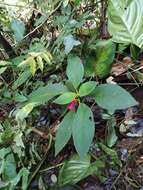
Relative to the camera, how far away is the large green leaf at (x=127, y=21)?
1267 mm

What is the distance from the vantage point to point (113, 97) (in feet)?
3.41

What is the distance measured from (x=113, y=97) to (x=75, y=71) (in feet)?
0.50

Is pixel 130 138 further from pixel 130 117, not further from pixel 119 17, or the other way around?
pixel 119 17

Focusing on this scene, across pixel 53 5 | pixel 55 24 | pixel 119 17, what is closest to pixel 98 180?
pixel 119 17

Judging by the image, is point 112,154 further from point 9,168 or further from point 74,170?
point 9,168

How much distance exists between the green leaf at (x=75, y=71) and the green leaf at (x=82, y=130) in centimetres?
9

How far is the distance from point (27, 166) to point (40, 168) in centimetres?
4

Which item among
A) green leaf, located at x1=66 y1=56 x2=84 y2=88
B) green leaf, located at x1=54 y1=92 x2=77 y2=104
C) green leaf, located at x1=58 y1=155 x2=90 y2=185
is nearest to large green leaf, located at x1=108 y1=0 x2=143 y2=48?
green leaf, located at x1=66 y1=56 x2=84 y2=88

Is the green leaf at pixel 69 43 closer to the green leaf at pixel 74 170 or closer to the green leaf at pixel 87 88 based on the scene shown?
the green leaf at pixel 87 88

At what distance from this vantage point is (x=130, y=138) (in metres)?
1.15

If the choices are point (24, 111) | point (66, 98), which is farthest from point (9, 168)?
point (66, 98)

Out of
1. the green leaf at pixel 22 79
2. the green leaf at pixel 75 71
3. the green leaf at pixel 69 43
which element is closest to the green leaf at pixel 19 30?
the green leaf at pixel 22 79

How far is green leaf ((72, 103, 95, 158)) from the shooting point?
99 centimetres

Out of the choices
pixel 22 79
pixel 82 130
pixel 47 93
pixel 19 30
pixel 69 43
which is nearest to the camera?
pixel 82 130
